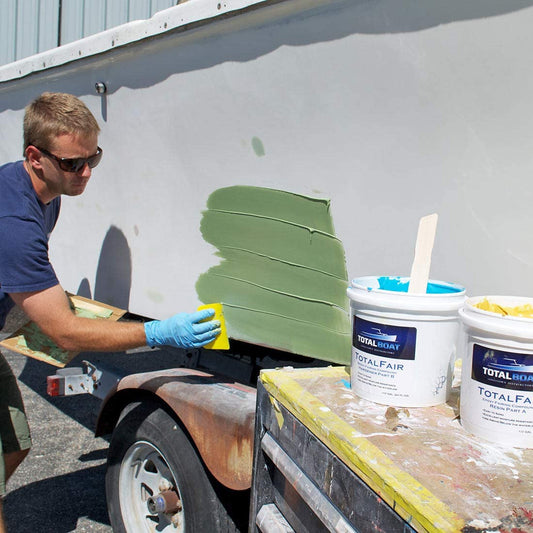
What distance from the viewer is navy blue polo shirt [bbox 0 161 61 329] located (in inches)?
74.0

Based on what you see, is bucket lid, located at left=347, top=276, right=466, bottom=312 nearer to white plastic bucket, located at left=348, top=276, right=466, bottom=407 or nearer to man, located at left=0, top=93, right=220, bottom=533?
white plastic bucket, located at left=348, top=276, right=466, bottom=407

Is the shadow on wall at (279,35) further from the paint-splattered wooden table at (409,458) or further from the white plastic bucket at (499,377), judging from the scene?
the paint-splattered wooden table at (409,458)

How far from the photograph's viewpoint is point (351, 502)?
0.99 metres

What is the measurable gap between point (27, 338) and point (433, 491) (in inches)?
83.4

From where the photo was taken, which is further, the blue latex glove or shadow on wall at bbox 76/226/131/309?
shadow on wall at bbox 76/226/131/309

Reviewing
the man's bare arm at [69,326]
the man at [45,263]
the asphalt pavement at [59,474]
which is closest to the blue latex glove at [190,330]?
the man at [45,263]

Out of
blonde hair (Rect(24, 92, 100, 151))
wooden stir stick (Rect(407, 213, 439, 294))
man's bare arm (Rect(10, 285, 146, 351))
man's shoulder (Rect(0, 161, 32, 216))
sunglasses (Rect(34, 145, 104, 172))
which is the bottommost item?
man's bare arm (Rect(10, 285, 146, 351))

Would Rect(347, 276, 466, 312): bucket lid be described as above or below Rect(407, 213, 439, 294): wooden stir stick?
Result: below

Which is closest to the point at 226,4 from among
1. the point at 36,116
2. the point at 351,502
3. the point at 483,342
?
the point at 36,116

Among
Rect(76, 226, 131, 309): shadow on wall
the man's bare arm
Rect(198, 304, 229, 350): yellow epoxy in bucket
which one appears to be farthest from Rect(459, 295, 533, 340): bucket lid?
Rect(76, 226, 131, 309): shadow on wall

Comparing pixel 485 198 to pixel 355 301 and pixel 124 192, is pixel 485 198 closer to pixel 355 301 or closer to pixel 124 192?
pixel 355 301

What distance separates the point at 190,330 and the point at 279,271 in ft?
1.23

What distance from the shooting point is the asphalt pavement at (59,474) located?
2518 millimetres

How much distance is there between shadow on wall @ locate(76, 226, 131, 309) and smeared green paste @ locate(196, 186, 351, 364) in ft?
2.01
